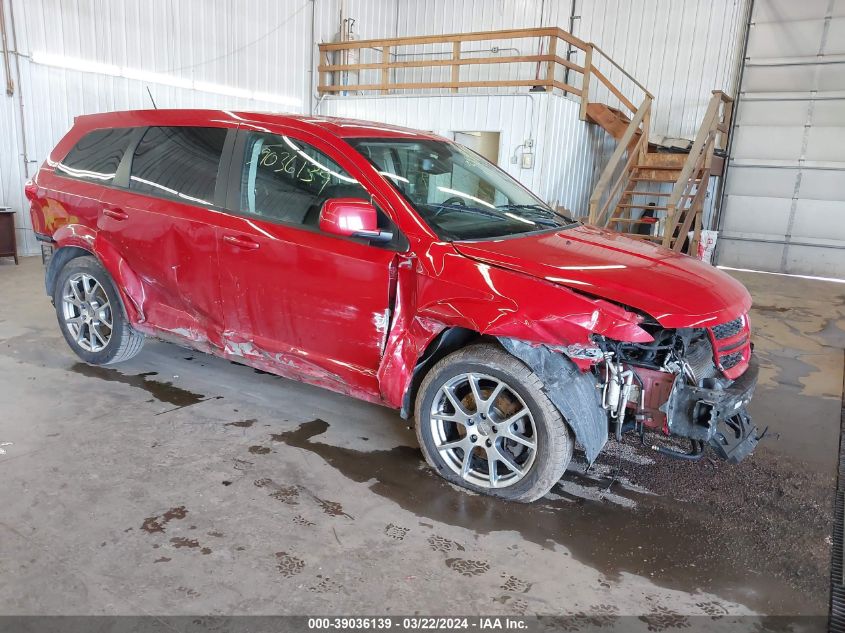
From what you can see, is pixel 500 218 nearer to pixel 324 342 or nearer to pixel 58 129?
pixel 324 342

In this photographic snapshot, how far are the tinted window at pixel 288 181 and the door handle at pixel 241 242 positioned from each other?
150 mm

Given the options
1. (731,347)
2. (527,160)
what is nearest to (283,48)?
(527,160)

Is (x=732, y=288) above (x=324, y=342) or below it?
above

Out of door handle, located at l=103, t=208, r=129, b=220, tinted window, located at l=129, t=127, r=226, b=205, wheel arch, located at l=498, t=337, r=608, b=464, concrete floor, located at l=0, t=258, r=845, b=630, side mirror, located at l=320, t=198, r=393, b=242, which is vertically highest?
tinted window, located at l=129, t=127, r=226, b=205

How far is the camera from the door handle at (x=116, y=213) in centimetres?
381

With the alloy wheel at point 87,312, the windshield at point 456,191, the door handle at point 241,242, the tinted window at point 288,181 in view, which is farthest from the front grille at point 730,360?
the alloy wheel at point 87,312

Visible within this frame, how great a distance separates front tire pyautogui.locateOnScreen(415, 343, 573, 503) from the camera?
8.81ft

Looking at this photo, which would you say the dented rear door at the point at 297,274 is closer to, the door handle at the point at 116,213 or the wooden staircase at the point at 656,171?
the door handle at the point at 116,213

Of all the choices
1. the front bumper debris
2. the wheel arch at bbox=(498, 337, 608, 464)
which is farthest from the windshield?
the front bumper debris

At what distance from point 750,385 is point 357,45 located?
11.5 metres

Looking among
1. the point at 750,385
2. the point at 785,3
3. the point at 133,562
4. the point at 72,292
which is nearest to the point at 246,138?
the point at 72,292

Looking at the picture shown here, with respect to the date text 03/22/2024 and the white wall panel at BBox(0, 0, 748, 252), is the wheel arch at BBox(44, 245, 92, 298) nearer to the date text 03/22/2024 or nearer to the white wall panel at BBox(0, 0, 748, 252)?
the date text 03/22/2024

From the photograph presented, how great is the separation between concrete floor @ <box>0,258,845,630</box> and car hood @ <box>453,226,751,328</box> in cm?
97

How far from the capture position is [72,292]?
430 centimetres
